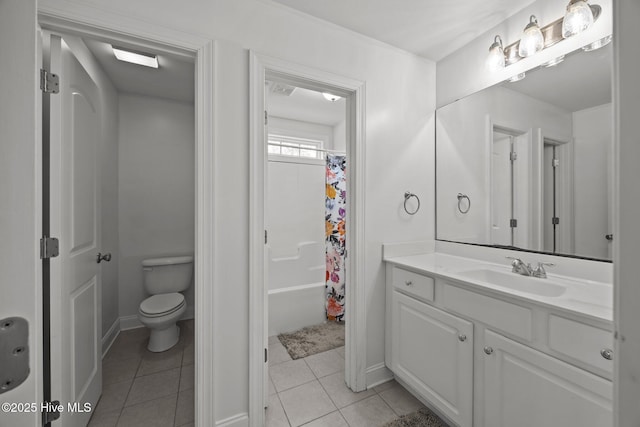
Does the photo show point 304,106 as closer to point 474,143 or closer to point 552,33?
point 474,143

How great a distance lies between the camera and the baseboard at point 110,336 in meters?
2.20

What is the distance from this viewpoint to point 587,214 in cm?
133

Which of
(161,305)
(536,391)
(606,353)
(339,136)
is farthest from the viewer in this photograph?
(339,136)

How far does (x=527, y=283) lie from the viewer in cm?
137

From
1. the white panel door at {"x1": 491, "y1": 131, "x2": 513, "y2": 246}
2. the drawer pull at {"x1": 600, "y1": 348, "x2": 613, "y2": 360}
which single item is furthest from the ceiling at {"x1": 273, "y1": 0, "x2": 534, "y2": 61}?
the drawer pull at {"x1": 600, "y1": 348, "x2": 613, "y2": 360}

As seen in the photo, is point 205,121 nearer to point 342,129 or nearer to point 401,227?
point 401,227

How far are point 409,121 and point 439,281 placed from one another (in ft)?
3.92

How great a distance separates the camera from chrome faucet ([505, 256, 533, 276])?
1430 mm

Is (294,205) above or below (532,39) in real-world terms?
below

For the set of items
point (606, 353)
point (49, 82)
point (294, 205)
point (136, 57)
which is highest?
point (136, 57)

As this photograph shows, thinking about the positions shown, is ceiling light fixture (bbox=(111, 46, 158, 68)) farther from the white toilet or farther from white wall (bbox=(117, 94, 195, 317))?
the white toilet

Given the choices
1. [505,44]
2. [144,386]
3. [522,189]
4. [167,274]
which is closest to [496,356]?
[522,189]

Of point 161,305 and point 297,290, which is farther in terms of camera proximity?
point 297,290

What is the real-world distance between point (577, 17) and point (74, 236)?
273 centimetres
